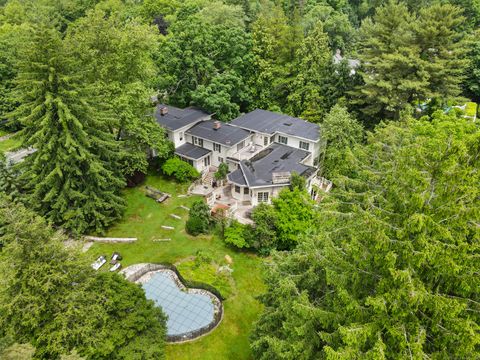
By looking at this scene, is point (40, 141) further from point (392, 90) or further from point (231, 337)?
point (392, 90)

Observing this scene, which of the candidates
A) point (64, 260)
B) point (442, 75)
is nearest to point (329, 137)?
point (442, 75)

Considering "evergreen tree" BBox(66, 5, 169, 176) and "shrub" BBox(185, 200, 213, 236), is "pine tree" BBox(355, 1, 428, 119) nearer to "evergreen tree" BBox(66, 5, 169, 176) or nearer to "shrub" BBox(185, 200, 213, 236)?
"shrub" BBox(185, 200, 213, 236)

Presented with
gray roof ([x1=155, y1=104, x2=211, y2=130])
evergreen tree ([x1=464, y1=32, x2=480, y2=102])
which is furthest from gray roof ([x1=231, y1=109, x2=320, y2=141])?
evergreen tree ([x1=464, y1=32, x2=480, y2=102])

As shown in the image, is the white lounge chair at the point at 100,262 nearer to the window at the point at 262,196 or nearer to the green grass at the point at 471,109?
the window at the point at 262,196

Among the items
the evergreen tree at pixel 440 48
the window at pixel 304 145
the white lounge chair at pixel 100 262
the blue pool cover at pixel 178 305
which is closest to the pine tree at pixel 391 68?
the evergreen tree at pixel 440 48

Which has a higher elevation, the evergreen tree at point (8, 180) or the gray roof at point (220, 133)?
the evergreen tree at point (8, 180)

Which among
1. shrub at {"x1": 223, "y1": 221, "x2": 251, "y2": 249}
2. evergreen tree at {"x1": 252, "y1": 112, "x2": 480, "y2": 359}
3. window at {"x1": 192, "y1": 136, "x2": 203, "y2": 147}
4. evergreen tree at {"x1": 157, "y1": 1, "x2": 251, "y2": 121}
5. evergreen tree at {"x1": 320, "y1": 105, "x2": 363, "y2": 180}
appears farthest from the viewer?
evergreen tree at {"x1": 157, "y1": 1, "x2": 251, "y2": 121}

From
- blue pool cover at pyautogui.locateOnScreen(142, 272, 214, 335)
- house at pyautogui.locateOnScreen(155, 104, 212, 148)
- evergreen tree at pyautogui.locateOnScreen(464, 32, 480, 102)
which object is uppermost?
evergreen tree at pyautogui.locateOnScreen(464, 32, 480, 102)

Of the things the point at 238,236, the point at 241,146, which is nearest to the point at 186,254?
the point at 238,236

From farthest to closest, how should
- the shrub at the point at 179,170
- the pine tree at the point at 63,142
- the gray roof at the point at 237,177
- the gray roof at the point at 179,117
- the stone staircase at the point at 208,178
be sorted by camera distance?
the gray roof at the point at 179,117 → the stone staircase at the point at 208,178 → the shrub at the point at 179,170 → the gray roof at the point at 237,177 → the pine tree at the point at 63,142
